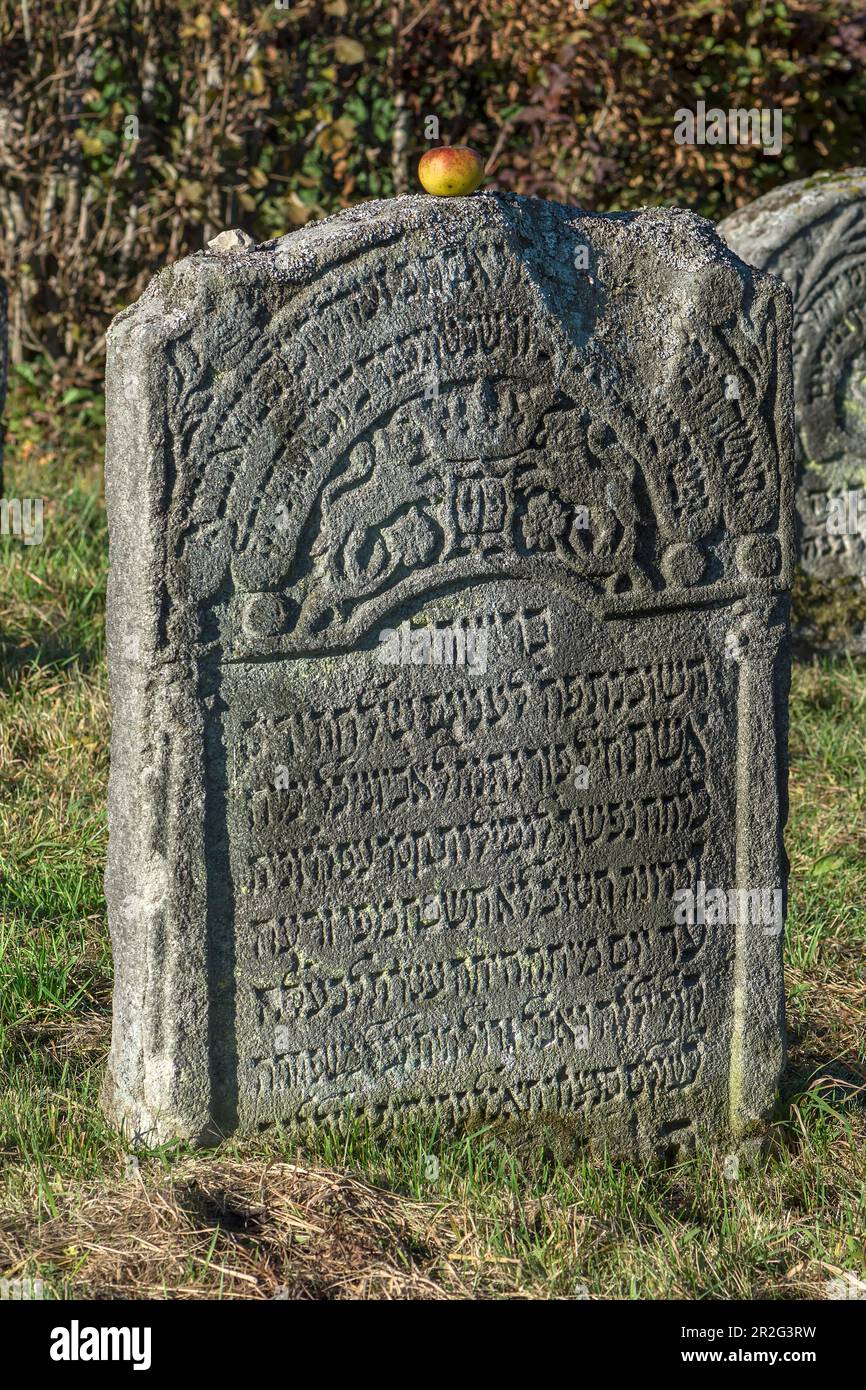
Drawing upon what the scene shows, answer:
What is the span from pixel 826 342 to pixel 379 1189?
378cm

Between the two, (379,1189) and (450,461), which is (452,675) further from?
(379,1189)

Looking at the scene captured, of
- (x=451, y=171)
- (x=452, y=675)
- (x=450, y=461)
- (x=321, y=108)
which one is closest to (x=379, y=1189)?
(x=452, y=675)

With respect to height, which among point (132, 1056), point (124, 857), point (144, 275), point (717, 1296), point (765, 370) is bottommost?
point (717, 1296)

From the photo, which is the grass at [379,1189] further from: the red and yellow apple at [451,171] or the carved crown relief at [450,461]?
the red and yellow apple at [451,171]

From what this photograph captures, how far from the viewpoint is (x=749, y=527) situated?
3.24m

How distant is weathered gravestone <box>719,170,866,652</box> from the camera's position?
569cm

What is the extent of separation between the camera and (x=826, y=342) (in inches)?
227

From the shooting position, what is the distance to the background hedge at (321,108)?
6.99 metres

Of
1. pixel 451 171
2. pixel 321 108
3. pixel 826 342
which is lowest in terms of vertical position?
pixel 451 171

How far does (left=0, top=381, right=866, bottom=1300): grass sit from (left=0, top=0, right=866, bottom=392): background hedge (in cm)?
378

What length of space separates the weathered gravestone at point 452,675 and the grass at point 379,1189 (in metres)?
0.11

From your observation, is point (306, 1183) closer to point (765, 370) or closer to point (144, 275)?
point (765, 370)
